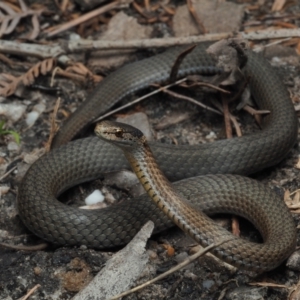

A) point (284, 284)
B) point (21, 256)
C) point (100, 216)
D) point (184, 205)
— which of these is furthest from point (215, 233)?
point (21, 256)

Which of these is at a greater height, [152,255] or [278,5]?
[278,5]

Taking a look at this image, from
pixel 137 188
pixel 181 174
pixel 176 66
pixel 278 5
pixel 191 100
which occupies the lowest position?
pixel 137 188

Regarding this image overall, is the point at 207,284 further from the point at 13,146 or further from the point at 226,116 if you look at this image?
the point at 13,146

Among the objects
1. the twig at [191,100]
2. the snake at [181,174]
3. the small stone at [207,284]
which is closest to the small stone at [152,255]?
the snake at [181,174]

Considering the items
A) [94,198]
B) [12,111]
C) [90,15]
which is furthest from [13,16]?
[94,198]

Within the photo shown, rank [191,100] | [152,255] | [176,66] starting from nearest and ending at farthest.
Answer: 1. [152,255]
2. [191,100]
3. [176,66]

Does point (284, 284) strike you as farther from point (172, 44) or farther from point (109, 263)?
point (172, 44)
